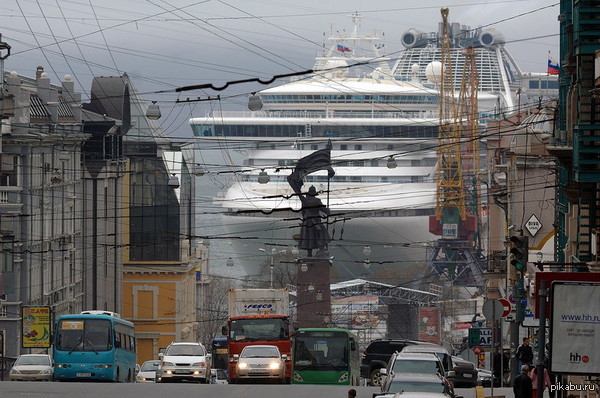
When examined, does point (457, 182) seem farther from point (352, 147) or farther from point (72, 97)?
point (72, 97)

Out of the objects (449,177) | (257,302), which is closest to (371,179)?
(449,177)

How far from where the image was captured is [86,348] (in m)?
43.2

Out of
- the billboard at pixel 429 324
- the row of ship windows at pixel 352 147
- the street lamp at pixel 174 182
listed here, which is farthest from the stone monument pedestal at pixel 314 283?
the row of ship windows at pixel 352 147

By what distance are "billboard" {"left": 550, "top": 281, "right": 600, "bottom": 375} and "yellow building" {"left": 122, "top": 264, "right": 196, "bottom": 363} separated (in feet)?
241

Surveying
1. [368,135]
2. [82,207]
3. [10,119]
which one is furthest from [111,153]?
[368,135]

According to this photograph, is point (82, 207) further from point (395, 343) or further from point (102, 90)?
point (395, 343)

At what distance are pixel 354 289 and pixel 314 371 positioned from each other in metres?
80.5

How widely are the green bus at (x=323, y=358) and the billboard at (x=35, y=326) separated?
20219 mm

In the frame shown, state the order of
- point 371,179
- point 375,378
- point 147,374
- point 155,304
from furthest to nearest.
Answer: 1. point 371,179
2. point 155,304
3. point 147,374
4. point 375,378

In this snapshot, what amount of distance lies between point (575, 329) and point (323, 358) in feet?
80.3

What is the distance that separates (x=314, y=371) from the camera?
145 feet

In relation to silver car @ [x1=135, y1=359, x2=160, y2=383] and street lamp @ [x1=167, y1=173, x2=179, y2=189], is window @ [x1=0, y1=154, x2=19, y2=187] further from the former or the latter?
silver car @ [x1=135, y1=359, x2=160, y2=383]

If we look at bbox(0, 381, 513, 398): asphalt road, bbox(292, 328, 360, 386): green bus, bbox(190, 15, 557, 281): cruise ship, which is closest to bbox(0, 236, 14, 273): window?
bbox(292, 328, 360, 386): green bus

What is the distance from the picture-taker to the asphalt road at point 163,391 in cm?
3230
